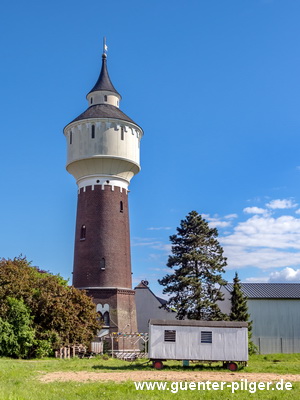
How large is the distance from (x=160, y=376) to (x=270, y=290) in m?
27.0

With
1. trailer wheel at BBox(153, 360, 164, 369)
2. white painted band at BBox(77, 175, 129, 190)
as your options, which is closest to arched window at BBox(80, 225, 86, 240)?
white painted band at BBox(77, 175, 129, 190)

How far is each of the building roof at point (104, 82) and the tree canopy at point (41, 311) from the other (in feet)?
48.1

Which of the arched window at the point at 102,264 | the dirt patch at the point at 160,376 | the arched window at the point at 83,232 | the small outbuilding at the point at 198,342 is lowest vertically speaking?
the dirt patch at the point at 160,376

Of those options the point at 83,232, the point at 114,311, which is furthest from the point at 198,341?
A: the point at 83,232

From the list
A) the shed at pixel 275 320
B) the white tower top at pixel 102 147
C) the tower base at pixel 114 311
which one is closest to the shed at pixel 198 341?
the tower base at pixel 114 311

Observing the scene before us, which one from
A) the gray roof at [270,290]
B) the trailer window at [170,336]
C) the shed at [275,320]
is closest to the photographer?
the trailer window at [170,336]

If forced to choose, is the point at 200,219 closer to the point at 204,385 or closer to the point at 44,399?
the point at 204,385

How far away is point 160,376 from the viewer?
19.1m

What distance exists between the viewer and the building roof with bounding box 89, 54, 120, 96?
131 feet

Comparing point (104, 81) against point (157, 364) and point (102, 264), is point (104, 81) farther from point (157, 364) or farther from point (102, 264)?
point (157, 364)

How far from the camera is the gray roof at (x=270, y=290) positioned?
43125 mm

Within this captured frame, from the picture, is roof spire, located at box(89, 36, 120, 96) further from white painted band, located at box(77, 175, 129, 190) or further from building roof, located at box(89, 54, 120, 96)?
white painted band, located at box(77, 175, 129, 190)

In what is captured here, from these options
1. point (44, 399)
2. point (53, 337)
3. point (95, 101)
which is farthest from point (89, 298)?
point (44, 399)

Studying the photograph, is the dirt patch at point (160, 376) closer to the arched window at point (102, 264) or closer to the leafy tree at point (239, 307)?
the arched window at point (102, 264)
